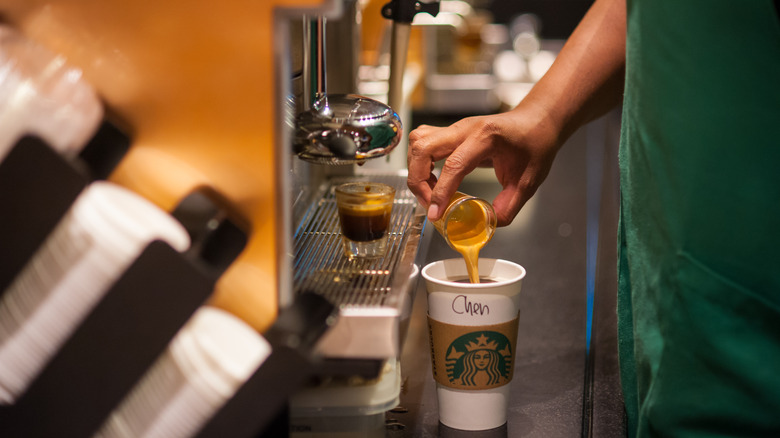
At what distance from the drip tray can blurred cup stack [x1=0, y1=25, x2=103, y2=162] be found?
0.26 meters

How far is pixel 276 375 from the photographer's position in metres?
0.66

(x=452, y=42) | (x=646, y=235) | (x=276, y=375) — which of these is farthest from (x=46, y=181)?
(x=452, y=42)

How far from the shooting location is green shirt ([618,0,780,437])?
71cm

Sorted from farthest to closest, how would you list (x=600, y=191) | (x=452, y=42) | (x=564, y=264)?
1. (x=452, y=42)
2. (x=600, y=191)
3. (x=564, y=264)

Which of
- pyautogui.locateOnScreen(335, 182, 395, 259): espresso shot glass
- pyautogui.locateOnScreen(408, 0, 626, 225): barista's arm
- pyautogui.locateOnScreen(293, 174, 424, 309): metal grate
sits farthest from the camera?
pyautogui.locateOnScreen(408, 0, 626, 225): barista's arm

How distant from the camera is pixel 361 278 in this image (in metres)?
0.86

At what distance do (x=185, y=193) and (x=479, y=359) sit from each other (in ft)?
1.12

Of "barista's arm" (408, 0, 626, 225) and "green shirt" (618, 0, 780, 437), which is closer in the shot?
"green shirt" (618, 0, 780, 437)

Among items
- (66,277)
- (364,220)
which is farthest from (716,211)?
(66,277)

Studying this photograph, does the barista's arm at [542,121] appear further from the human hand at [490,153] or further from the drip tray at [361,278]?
the drip tray at [361,278]

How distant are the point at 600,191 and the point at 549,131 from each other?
2.91 feet

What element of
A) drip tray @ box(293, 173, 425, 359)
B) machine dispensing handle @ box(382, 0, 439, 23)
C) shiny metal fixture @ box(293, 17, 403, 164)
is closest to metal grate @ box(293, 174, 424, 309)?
drip tray @ box(293, 173, 425, 359)

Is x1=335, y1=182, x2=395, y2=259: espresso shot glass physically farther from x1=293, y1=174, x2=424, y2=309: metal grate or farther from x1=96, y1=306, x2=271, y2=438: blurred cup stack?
x1=96, y1=306, x2=271, y2=438: blurred cup stack

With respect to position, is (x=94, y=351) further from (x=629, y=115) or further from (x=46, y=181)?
(x=629, y=115)
